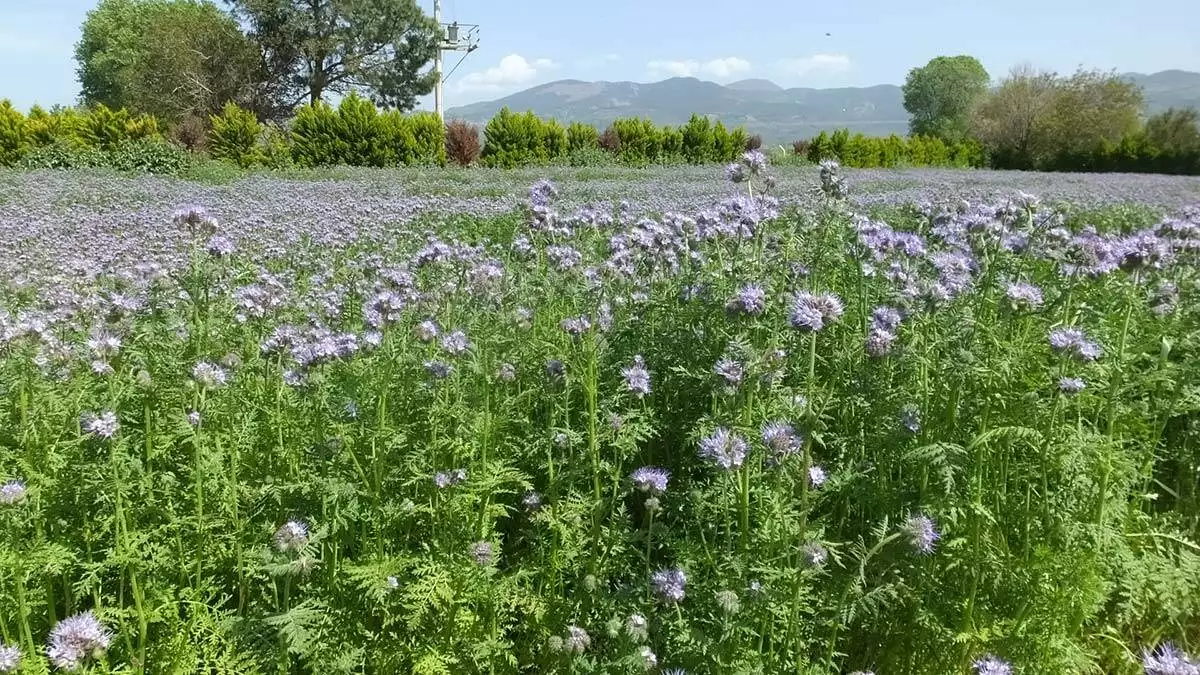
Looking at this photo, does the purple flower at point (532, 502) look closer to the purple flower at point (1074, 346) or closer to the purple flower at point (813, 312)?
the purple flower at point (813, 312)

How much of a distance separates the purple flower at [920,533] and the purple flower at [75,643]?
2265 millimetres

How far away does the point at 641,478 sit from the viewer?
262cm

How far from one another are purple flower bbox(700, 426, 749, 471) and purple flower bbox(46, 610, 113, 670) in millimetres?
1789

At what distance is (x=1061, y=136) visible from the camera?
44.0 meters

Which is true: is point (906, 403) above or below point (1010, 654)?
above

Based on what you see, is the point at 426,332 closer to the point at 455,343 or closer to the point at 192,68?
the point at 455,343

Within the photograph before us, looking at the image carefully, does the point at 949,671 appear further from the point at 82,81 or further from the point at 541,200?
the point at 82,81

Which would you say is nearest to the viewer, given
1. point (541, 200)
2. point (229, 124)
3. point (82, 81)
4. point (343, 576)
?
point (343, 576)

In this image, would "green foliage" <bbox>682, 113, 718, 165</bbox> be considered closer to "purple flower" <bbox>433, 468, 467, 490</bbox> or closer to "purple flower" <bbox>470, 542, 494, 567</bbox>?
"purple flower" <bbox>433, 468, 467, 490</bbox>

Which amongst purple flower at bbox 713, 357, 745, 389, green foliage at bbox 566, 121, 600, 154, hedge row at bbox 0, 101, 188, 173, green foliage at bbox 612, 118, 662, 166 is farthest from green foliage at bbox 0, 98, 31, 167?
purple flower at bbox 713, 357, 745, 389

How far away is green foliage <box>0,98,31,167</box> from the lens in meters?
23.2

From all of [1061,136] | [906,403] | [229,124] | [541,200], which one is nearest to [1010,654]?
[906,403]

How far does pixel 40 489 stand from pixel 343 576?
3.34 ft

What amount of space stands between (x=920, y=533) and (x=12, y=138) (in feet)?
93.9
